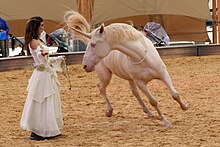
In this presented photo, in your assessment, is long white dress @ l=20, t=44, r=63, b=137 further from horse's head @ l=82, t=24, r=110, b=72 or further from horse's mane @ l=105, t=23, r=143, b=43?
horse's mane @ l=105, t=23, r=143, b=43

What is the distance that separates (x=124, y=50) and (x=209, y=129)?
4.38ft

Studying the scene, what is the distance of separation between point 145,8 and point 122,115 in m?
10.1

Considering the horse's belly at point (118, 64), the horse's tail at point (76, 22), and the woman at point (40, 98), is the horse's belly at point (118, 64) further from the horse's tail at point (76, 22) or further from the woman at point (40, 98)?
the woman at point (40, 98)

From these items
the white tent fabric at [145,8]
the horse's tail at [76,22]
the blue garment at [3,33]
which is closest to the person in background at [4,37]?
the blue garment at [3,33]

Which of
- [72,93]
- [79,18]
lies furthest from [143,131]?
[72,93]

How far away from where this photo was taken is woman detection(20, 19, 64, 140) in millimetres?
6574

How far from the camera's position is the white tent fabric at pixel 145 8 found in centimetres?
1720

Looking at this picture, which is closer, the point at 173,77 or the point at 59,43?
the point at 173,77

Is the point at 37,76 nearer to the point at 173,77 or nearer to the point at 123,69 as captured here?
the point at 123,69

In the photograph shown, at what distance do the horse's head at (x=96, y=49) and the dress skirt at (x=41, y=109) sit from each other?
0.52m

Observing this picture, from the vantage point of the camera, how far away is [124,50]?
270 inches

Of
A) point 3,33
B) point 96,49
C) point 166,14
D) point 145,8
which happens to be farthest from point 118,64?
point 166,14

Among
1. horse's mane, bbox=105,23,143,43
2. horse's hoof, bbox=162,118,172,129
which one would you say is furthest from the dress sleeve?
horse's hoof, bbox=162,118,172,129

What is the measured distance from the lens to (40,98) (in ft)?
21.5
